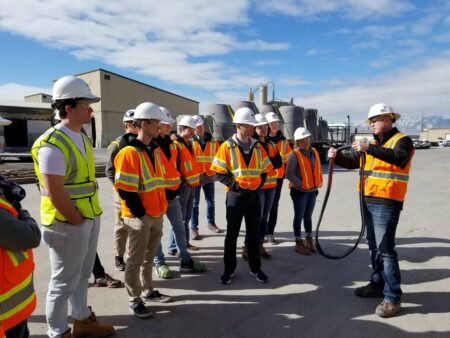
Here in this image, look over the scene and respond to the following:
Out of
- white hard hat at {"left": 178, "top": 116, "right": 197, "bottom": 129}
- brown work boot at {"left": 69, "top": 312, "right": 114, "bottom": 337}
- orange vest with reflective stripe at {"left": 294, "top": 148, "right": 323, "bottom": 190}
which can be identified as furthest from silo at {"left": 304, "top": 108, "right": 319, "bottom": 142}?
brown work boot at {"left": 69, "top": 312, "right": 114, "bottom": 337}

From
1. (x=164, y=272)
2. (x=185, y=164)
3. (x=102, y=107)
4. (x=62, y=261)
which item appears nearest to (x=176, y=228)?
(x=164, y=272)

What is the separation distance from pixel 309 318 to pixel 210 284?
1.26 metres

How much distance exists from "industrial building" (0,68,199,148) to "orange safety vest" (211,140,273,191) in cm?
1884

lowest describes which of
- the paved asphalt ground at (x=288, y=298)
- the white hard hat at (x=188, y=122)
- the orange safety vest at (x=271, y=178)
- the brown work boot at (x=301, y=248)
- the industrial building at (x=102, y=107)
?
the paved asphalt ground at (x=288, y=298)

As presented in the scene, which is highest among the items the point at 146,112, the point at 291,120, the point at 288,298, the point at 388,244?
the point at 291,120

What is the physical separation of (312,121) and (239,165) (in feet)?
52.8

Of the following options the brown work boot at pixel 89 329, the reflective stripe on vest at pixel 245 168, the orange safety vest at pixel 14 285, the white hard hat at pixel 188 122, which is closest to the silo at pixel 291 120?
the white hard hat at pixel 188 122

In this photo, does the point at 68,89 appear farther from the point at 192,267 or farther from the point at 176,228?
the point at 192,267

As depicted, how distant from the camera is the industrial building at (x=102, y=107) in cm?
2023

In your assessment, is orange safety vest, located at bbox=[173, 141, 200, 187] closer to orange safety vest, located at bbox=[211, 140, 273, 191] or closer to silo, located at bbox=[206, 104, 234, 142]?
orange safety vest, located at bbox=[211, 140, 273, 191]

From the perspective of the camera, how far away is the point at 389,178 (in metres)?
3.38

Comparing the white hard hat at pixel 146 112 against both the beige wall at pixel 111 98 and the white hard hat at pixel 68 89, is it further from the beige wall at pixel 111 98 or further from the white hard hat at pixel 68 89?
the beige wall at pixel 111 98

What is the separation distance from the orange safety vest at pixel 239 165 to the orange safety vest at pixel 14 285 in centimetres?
248

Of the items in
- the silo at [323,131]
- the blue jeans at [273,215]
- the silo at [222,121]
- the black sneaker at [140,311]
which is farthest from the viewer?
the silo at [323,131]
